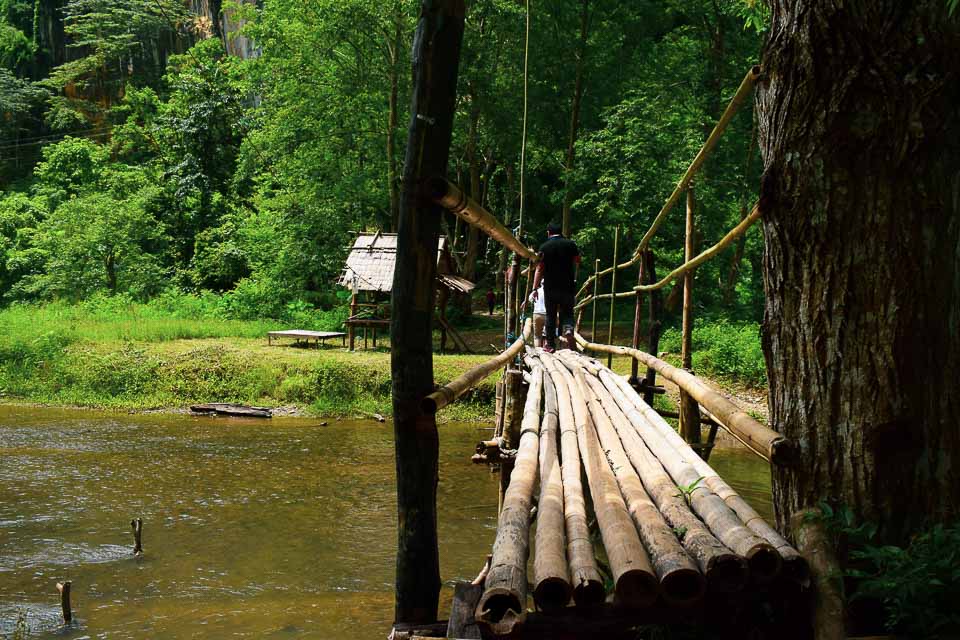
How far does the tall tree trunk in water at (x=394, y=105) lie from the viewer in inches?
758

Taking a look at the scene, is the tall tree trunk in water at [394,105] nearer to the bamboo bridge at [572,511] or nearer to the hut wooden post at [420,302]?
the bamboo bridge at [572,511]

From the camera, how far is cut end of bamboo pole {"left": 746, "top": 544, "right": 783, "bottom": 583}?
1.96 m

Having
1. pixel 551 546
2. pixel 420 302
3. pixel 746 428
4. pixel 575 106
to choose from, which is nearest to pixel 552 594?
pixel 551 546

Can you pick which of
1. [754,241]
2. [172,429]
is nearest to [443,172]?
[172,429]

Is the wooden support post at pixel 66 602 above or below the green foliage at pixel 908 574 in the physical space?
below

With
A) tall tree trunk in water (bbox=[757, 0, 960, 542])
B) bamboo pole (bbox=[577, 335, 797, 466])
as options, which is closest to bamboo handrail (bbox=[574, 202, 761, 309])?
tall tree trunk in water (bbox=[757, 0, 960, 542])

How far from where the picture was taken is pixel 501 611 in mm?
1907

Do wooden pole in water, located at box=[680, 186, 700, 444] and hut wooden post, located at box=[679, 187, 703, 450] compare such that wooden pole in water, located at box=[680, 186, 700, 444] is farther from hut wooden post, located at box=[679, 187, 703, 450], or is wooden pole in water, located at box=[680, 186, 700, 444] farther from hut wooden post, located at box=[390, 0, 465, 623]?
hut wooden post, located at box=[390, 0, 465, 623]

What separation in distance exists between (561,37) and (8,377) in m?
13.3

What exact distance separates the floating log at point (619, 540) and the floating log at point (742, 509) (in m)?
0.30

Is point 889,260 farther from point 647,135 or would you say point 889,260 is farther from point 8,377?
point 8,377

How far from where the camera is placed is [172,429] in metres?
13.1

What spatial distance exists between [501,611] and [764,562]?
2.03 feet

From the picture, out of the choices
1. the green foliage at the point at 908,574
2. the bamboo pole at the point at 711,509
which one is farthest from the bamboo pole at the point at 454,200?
the green foliage at the point at 908,574
